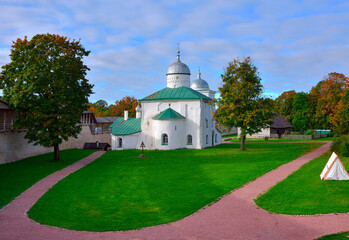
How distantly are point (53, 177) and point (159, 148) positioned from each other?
20586mm

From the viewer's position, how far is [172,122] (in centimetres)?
4028

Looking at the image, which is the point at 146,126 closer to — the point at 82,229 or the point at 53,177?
the point at 53,177

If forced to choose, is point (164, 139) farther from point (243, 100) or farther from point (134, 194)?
point (134, 194)

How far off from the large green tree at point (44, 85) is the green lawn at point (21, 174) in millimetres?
2243

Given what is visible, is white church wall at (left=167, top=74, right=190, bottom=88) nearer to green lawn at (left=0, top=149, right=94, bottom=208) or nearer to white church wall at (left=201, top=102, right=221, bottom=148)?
white church wall at (left=201, top=102, right=221, bottom=148)

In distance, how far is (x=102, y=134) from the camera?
50.8 metres

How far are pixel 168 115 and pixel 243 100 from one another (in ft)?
32.3

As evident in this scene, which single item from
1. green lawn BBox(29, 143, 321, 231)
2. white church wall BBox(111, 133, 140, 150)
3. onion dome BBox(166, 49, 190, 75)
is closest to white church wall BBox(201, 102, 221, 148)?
onion dome BBox(166, 49, 190, 75)

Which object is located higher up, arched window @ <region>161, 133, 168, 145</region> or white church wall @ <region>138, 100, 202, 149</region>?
white church wall @ <region>138, 100, 202, 149</region>

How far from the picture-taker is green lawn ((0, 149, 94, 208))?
54.4ft

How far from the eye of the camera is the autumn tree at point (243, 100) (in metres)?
35.2

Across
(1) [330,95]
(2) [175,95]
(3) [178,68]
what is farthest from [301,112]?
(2) [175,95]

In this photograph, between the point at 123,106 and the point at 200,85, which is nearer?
the point at 200,85

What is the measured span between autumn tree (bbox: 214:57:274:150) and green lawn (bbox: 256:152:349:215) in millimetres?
16716
